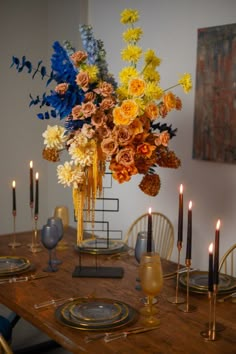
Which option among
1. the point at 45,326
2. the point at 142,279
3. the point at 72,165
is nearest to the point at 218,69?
the point at 72,165

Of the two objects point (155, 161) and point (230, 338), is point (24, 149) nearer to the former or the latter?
point (155, 161)

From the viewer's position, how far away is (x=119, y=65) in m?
3.70

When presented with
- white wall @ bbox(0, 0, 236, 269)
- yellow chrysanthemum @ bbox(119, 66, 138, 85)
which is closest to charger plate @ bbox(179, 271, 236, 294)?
white wall @ bbox(0, 0, 236, 269)

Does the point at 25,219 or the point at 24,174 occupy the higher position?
the point at 24,174

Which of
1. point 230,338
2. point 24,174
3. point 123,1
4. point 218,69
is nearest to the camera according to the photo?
point 230,338

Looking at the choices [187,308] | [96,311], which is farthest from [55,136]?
[187,308]

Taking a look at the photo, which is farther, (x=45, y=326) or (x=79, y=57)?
(x=79, y=57)

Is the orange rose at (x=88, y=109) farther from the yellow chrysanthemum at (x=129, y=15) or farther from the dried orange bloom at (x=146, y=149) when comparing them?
the yellow chrysanthemum at (x=129, y=15)

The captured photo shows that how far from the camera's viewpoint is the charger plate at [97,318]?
66.5 inches

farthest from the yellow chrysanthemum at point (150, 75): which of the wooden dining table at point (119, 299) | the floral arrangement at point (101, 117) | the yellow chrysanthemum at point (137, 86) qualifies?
the wooden dining table at point (119, 299)

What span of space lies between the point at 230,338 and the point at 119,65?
8.06ft

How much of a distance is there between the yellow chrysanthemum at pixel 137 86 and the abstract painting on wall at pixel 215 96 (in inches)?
35.0

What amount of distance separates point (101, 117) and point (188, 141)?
1151 mm

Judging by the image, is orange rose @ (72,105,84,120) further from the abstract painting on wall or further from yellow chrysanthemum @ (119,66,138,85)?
the abstract painting on wall
